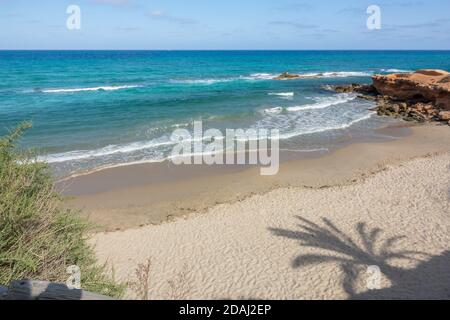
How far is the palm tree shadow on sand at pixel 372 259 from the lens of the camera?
28.1 ft

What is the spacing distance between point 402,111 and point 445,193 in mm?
18630

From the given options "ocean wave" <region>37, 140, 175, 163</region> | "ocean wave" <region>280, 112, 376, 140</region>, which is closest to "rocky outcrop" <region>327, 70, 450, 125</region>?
"ocean wave" <region>280, 112, 376, 140</region>

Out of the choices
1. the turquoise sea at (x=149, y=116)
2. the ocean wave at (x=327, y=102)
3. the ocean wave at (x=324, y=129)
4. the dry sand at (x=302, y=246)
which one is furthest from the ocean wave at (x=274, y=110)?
the dry sand at (x=302, y=246)

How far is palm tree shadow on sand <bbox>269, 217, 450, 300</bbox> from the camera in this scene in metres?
8.56

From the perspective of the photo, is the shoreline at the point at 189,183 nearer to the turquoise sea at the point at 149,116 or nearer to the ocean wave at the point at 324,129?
the turquoise sea at the point at 149,116

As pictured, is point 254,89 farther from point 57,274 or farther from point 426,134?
point 57,274

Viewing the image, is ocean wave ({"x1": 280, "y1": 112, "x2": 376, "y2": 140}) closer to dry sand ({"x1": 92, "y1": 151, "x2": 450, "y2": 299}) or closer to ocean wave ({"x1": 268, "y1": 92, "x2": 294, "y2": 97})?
dry sand ({"x1": 92, "y1": 151, "x2": 450, "y2": 299})

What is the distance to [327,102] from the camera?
36.4 m

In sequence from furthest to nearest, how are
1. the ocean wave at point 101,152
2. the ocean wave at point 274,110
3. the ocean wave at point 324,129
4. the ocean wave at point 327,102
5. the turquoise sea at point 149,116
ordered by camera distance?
the ocean wave at point 327,102, the ocean wave at point 274,110, the ocean wave at point 324,129, the turquoise sea at point 149,116, the ocean wave at point 101,152

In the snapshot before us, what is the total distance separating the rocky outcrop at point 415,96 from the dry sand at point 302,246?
53.9 feet

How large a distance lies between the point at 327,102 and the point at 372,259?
2883 centimetres

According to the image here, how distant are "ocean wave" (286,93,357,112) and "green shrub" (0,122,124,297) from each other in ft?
90.2
